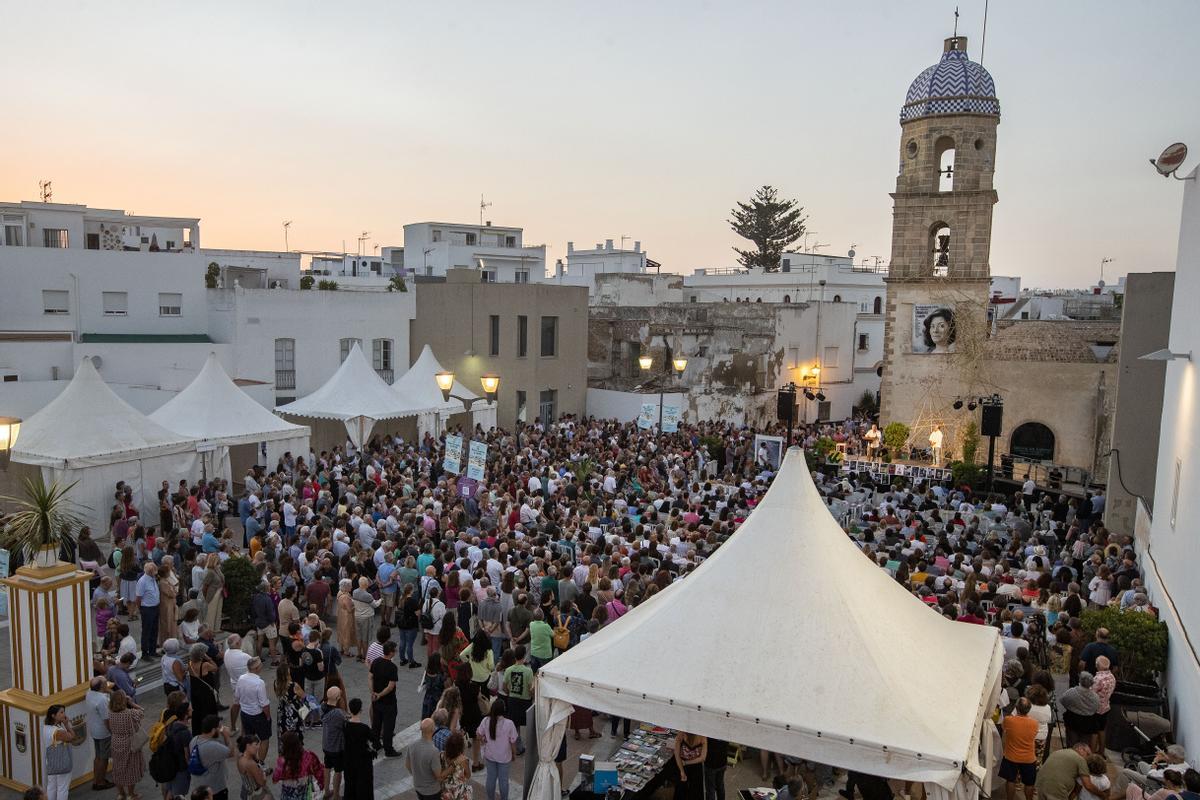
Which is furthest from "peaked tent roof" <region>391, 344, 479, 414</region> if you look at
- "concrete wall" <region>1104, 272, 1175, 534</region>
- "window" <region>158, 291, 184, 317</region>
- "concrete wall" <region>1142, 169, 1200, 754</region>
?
"concrete wall" <region>1142, 169, 1200, 754</region>

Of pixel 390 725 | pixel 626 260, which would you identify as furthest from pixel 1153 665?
pixel 626 260

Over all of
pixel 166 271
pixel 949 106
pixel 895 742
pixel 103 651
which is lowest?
pixel 103 651

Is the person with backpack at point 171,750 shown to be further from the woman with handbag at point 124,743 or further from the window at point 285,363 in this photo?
the window at point 285,363

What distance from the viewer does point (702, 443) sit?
961 inches

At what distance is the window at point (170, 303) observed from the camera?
88.7 feet

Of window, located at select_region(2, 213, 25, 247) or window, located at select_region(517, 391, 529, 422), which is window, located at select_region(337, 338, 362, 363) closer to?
window, located at select_region(517, 391, 529, 422)

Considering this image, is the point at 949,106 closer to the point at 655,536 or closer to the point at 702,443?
the point at 702,443

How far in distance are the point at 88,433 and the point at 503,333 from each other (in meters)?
16.9

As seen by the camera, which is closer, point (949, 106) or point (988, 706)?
point (988, 706)

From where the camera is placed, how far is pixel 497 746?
7438 millimetres

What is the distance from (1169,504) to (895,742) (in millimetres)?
8104

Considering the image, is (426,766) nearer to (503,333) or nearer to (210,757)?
(210,757)

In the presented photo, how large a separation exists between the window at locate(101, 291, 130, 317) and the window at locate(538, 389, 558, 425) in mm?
13846

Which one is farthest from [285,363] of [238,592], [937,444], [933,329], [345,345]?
[933,329]
